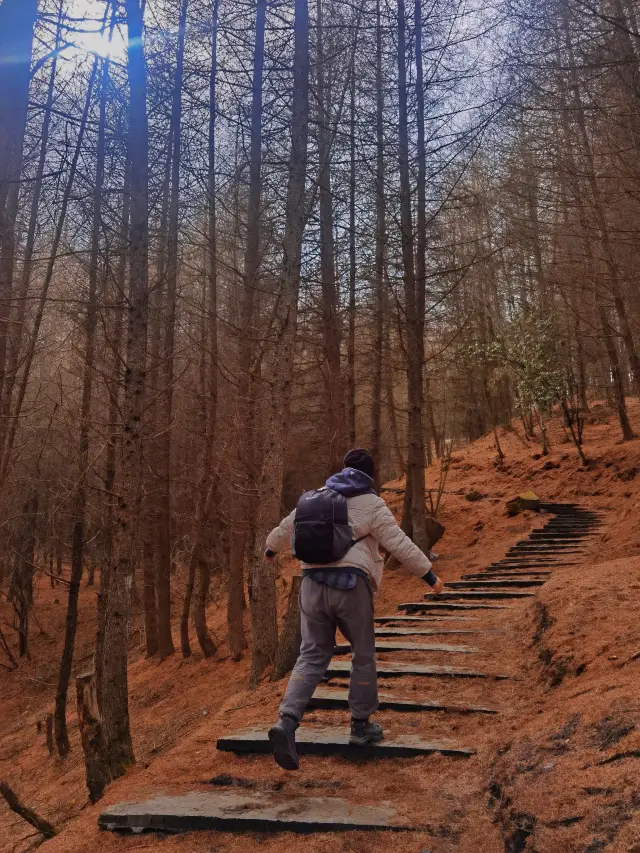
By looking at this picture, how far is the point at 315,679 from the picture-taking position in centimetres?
458

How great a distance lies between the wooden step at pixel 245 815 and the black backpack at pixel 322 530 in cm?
145

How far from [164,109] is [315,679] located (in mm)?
12473

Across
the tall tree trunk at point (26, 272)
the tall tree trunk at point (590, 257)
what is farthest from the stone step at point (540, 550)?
the tall tree trunk at point (26, 272)

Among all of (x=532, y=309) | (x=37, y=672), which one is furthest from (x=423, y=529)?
(x=532, y=309)

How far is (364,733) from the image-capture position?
4.72 meters

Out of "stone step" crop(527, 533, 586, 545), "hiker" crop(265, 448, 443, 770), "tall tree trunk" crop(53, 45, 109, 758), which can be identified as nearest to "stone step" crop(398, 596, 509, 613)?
"hiker" crop(265, 448, 443, 770)

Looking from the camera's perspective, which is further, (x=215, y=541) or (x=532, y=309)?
(x=532, y=309)

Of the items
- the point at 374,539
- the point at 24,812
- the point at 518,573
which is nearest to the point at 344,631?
the point at 374,539

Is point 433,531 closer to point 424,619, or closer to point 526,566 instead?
point 526,566

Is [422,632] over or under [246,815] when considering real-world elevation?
under

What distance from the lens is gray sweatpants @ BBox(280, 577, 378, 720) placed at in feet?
15.2

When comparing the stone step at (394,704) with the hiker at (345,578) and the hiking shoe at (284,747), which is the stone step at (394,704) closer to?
the hiker at (345,578)

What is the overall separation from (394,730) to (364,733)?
44 cm

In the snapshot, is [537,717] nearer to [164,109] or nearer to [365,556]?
[365,556]
